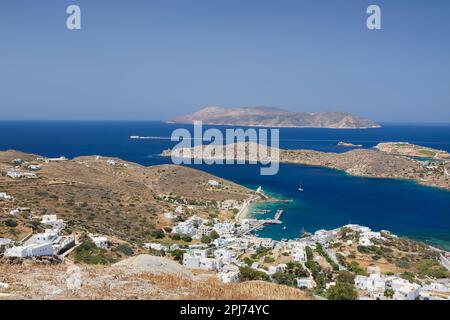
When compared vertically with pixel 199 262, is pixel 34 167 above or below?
above

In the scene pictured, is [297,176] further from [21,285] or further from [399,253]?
[21,285]

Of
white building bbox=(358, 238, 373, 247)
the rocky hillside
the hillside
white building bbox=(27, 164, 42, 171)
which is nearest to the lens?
the rocky hillside

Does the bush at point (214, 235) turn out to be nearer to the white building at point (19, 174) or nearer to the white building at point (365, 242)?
the white building at point (365, 242)

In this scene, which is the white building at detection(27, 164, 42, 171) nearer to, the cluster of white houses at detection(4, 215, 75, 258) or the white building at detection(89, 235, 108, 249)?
the cluster of white houses at detection(4, 215, 75, 258)

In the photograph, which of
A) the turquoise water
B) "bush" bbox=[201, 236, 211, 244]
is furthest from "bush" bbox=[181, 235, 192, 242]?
the turquoise water

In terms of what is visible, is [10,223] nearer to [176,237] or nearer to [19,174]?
[176,237]

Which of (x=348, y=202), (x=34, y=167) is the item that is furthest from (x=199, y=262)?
(x=348, y=202)

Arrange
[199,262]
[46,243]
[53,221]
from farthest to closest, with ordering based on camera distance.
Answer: [53,221]
[199,262]
[46,243]

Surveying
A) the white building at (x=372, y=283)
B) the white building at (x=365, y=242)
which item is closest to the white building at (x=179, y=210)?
the white building at (x=365, y=242)
